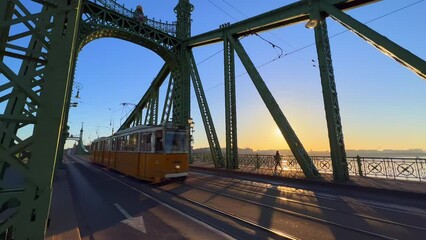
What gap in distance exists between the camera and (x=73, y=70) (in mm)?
15672

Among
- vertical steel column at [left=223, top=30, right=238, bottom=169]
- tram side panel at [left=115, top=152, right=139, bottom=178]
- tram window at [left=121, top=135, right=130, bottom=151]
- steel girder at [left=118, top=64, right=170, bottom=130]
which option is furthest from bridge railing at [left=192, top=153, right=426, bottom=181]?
steel girder at [left=118, top=64, right=170, bottom=130]

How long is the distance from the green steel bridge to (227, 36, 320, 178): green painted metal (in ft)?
0.19

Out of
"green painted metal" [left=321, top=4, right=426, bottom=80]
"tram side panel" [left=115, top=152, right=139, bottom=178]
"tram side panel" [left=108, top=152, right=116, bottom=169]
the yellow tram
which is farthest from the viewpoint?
"tram side panel" [left=108, top=152, right=116, bottom=169]

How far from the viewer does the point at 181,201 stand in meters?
8.59

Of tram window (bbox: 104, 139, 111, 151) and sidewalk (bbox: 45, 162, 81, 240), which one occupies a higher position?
tram window (bbox: 104, 139, 111, 151)

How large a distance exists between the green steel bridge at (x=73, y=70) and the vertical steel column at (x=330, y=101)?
51mm

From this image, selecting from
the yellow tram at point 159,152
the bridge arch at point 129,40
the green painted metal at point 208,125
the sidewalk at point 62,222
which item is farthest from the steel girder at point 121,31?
the sidewalk at point 62,222

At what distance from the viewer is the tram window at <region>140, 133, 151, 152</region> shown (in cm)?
1264

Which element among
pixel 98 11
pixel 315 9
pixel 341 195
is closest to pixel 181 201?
pixel 341 195

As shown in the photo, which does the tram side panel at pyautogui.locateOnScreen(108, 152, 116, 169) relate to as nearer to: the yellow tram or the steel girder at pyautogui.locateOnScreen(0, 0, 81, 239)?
the yellow tram

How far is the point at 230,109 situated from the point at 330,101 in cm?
779

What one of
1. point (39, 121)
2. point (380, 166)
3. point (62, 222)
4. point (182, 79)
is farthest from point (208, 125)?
point (39, 121)

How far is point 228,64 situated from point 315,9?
7501 millimetres

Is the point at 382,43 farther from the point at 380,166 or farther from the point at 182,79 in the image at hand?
the point at 182,79
